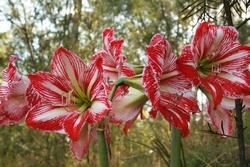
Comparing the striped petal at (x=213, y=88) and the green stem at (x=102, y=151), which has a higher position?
the striped petal at (x=213, y=88)

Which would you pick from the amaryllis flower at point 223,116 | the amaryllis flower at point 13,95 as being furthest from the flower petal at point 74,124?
the amaryllis flower at point 223,116

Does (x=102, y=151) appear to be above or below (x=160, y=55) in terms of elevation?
below

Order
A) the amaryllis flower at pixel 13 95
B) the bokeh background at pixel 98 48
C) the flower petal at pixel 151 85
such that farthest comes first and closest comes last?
1. the bokeh background at pixel 98 48
2. the amaryllis flower at pixel 13 95
3. the flower petal at pixel 151 85

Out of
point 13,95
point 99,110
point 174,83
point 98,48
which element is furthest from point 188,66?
point 98,48

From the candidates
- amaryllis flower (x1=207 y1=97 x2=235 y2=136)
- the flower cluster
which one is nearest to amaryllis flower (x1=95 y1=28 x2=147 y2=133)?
the flower cluster

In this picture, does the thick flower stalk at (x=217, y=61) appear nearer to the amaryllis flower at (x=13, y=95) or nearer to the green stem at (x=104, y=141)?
the green stem at (x=104, y=141)

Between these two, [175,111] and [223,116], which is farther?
[223,116]

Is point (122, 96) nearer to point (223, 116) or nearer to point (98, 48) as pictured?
point (223, 116)
